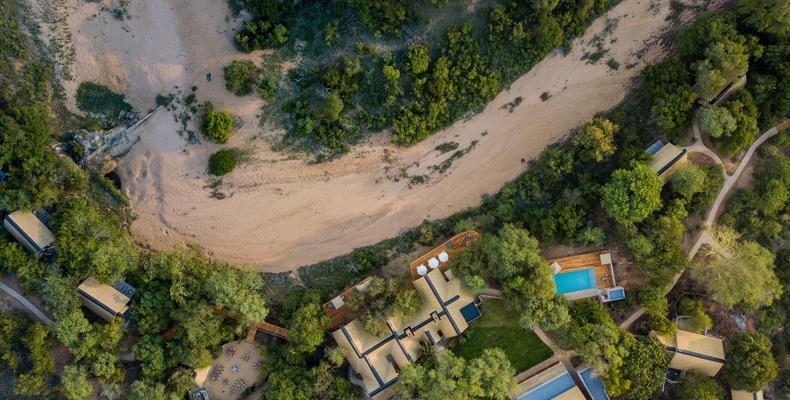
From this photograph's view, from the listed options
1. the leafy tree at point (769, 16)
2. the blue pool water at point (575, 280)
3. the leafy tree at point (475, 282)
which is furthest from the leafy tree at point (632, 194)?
the leafy tree at point (769, 16)

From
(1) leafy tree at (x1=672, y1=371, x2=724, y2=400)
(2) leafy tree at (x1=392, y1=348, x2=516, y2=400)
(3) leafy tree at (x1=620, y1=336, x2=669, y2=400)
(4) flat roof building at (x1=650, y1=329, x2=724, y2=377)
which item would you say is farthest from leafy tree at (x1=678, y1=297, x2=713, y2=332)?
(2) leafy tree at (x1=392, y1=348, x2=516, y2=400)

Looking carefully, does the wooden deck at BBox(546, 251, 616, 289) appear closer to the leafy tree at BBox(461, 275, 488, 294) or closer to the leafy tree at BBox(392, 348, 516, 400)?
the leafy tree at BBox(461, 275, 488, 294)

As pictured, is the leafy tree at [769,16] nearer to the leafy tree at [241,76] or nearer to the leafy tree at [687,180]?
the leafy tree at [687,180]

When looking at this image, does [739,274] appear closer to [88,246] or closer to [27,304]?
[88,246]

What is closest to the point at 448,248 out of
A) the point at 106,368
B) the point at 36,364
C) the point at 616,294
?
the point at 616,294

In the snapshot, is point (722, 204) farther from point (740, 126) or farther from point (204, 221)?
point (204, 221)

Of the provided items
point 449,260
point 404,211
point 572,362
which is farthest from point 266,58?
point 572,362
